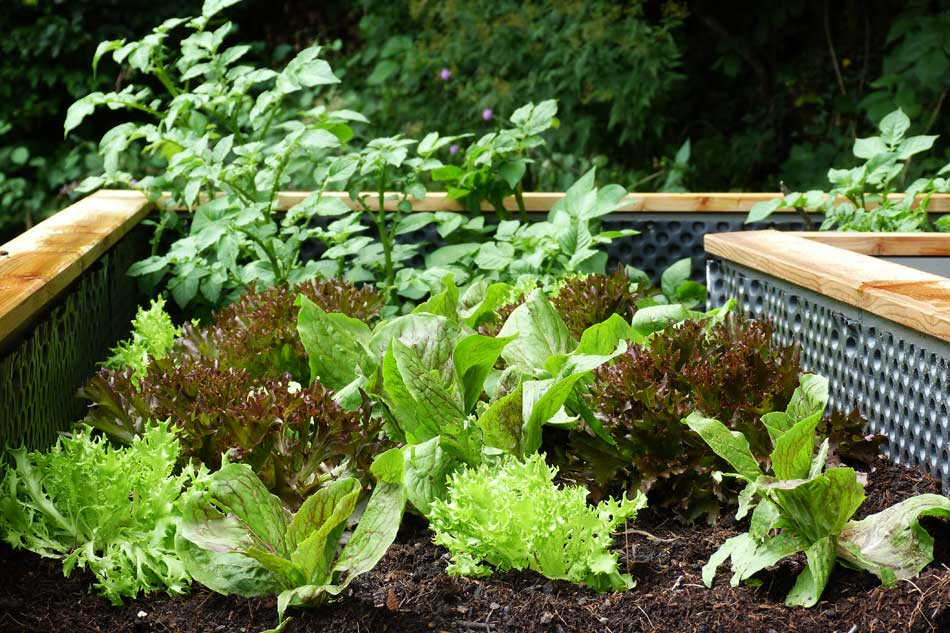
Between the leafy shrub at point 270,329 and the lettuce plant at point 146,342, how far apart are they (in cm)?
11

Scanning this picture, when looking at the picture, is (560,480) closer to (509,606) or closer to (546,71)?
(509,606)

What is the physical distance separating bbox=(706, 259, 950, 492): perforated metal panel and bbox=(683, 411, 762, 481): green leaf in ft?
1.39

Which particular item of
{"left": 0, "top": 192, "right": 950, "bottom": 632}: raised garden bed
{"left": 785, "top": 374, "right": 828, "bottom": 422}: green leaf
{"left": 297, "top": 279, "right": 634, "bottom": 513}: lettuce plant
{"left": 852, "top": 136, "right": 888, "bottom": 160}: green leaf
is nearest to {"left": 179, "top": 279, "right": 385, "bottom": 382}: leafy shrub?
{"left": 0, "top": 192, "right": 950, "bottom": 632}: raised garden bed

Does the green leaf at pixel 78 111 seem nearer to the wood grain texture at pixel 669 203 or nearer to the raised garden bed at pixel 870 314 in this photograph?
the wood grain texture at pixel 669 203

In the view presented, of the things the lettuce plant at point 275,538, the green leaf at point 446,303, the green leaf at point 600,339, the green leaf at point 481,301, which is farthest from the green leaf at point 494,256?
the lettuce plant at point 275,538

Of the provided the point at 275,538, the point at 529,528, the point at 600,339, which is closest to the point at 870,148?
the point at 600,339

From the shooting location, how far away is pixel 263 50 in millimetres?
8078

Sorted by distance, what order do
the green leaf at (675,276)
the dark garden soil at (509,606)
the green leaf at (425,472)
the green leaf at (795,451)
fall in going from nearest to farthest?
the dark garden soil at (509,606) → the green leaf at (795,451) → the green leaf at (425,472) → the green leaf at (675,276)

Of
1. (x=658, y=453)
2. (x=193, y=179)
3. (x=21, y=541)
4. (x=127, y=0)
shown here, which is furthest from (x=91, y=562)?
(x=127, y=0)

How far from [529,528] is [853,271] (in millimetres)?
1072

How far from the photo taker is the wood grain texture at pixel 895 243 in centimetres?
273

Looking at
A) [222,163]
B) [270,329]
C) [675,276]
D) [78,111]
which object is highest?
[78,111]

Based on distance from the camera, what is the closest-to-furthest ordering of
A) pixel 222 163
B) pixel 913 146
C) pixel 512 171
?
1. pixel 222 163
2. pixel 913 146
3. pixel 512 171

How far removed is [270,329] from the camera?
253cm
